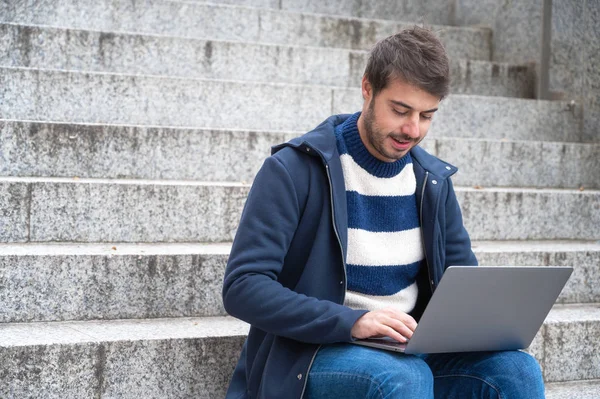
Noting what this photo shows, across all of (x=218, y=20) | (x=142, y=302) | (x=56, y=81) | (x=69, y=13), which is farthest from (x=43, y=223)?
(x=218, y=20)

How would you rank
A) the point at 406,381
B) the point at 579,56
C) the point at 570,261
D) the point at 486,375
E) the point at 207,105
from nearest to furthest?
1. the point at 406,381
2. the point at 486,375
3. the point at 570,261
4. the point at 207,105
5. the point at 579,56

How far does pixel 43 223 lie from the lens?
3.34m

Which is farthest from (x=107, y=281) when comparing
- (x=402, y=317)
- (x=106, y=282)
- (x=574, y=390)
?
(x=574, y=390)

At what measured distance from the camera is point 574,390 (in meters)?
3.27

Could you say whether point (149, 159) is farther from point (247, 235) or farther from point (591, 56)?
point (591, 56)

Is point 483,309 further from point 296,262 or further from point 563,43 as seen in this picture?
point 563,43

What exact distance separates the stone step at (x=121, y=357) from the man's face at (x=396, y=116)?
37.9 inches

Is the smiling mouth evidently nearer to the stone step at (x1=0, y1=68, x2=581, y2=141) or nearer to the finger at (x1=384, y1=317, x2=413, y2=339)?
the finger at (x1=384, y1=317, x2=413, y2=339)

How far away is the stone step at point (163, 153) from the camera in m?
3.67

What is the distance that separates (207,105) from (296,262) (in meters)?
2.27


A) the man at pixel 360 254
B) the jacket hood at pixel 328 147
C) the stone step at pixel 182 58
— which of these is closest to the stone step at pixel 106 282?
the man at pixel 360 254

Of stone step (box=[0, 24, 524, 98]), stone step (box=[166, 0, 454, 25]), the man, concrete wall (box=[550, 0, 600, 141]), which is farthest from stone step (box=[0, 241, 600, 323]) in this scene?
stone step (box=[166, 0, 454, 25])

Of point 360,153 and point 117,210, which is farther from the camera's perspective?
point 117,210

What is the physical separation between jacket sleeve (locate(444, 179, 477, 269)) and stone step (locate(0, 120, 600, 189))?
1.58 metres
